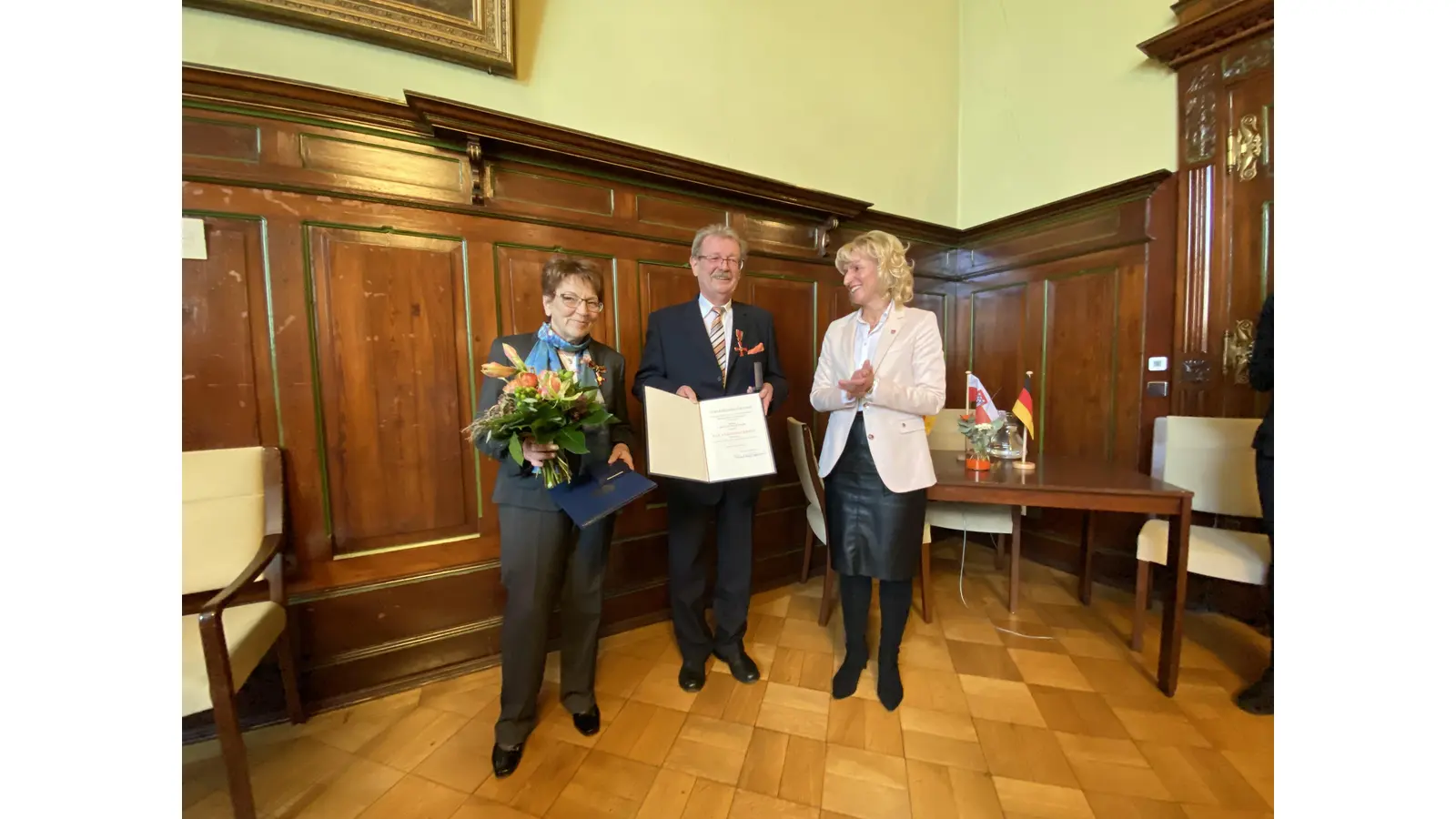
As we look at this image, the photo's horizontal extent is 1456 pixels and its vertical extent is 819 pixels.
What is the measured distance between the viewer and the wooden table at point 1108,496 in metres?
1.72

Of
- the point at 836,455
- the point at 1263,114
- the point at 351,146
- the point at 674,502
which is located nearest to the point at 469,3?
the point at 351,146

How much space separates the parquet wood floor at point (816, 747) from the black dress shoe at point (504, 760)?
0.02m

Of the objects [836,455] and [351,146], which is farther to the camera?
[351,146]

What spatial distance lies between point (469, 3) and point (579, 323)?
1.55 metres

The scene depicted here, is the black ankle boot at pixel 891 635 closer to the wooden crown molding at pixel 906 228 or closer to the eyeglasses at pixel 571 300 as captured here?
the eyeglasses at pixel 571 300

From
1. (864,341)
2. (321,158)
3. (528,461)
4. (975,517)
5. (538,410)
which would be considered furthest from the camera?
(975,517)

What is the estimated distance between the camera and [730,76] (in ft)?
8.55

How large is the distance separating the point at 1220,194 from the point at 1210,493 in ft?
4.92

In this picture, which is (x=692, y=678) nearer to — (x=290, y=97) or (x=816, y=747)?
(x=816, y=747)

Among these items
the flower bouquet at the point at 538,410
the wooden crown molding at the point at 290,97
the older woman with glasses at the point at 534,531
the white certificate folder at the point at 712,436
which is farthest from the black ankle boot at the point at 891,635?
the wooden crown molding at the point at 290,97

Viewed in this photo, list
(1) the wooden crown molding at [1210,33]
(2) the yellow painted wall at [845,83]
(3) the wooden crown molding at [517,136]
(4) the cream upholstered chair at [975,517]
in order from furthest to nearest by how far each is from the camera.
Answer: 1. (4) the cream upholstered chair at [975,517]
2. (1) the wooden crown molding at [1210,33]
3. (2) the yellow painted wall at [845,83]
4. (3) the wooden crown molding at [517,136]

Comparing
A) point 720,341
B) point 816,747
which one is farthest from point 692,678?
point 720,341

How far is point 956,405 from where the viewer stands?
364 cm
